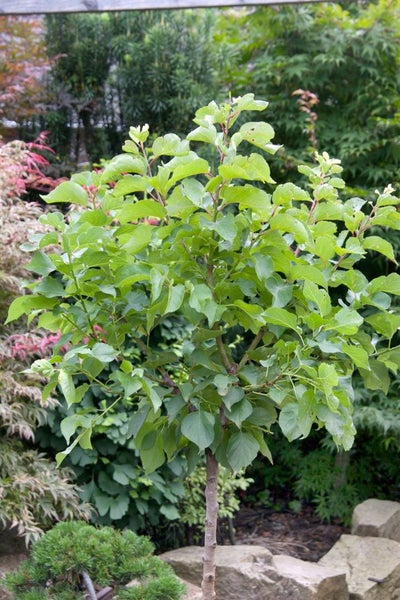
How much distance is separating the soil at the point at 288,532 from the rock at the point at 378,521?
462 mm

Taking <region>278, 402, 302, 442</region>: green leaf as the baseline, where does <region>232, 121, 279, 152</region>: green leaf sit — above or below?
above

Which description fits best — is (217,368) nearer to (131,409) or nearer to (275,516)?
(131,409)

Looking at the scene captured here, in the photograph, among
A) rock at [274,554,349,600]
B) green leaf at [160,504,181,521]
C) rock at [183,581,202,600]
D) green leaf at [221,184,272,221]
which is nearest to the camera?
green leaf at [221,184,272,221]

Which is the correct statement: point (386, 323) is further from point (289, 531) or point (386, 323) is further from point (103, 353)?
point (289, 531)

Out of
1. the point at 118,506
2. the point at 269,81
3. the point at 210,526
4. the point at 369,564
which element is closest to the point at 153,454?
the point at 210,526

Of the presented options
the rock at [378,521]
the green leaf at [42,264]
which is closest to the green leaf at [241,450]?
the green leaf at [42,264]

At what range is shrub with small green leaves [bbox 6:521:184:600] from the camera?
219cm

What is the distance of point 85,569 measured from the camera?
87.0 inches

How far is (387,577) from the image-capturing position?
11.9 feet

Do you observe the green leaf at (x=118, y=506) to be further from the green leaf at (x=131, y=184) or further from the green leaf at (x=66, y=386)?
the green leaf at (x=131, y=184)

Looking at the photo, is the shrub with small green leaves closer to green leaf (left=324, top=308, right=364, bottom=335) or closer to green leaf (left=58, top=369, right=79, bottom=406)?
green leaf (left=58, top=369, right=79, bottom=406)

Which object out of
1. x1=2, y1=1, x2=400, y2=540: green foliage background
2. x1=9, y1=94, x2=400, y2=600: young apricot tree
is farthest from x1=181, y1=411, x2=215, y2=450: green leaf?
x1=2, y1=1, x2=400, y2=540: green foliage background

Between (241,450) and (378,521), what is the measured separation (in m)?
2.86

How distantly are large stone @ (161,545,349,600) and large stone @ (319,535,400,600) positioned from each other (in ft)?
0.60
